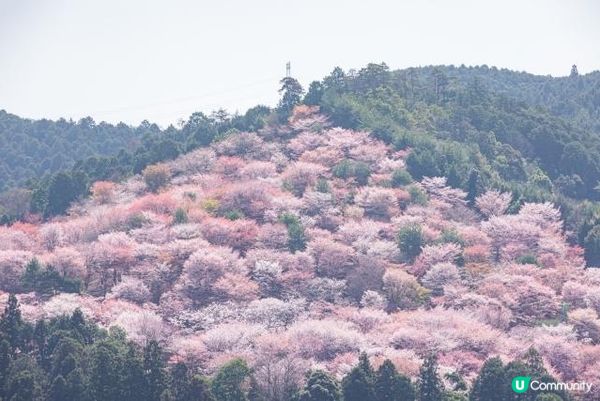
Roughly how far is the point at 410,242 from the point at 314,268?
6396 mm

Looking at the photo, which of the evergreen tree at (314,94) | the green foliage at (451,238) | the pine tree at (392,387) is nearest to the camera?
the pine tree at (392,387)

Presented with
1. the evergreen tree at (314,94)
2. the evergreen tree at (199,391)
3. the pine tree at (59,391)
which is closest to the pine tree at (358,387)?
the evergreen tree at (199,391)

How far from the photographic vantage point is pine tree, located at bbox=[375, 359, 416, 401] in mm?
39906

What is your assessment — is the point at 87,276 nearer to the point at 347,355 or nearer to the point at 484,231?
the point at 347,355

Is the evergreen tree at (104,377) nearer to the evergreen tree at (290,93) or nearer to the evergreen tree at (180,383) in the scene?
the evergreen tree at (180,383)

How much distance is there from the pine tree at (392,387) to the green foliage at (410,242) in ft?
65.8

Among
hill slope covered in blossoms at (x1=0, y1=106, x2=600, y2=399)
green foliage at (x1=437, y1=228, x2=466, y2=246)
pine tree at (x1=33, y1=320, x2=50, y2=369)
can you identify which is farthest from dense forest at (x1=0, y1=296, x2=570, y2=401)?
green foliage at (x1=437, y1=228, x2=466, y2=246)

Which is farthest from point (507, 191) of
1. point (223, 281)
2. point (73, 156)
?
point (73, 156)

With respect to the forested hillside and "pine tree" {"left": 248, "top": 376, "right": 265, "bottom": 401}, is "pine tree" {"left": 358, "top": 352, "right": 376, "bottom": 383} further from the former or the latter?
the forested hillside

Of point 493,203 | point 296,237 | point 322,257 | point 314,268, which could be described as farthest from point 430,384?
point 493,203

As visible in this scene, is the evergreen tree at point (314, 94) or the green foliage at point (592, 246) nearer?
the green foliage at point (592, 246)

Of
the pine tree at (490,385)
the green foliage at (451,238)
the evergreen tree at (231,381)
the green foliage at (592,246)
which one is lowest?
the pine tree at (490,385)

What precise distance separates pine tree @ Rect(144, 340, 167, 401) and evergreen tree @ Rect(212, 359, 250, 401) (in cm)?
199

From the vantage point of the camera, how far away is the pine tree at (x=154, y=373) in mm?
39750
